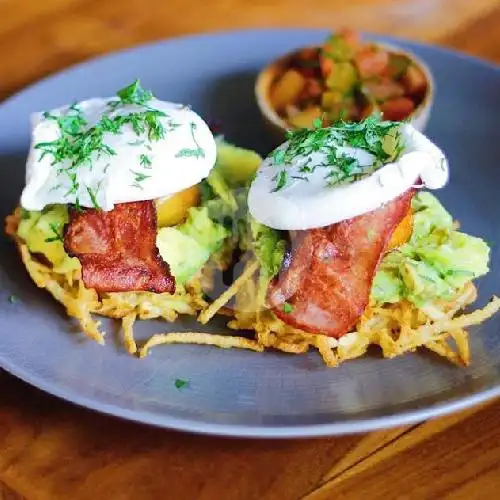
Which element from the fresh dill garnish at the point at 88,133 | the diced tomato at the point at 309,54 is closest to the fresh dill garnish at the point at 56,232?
the fresh dill garnish at the point at 88,133

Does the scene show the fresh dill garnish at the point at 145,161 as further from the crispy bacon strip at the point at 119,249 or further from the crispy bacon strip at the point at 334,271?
the crispy bacon strip at the point at 334,271

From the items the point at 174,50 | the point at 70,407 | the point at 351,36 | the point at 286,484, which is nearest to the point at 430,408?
the point at 286,484

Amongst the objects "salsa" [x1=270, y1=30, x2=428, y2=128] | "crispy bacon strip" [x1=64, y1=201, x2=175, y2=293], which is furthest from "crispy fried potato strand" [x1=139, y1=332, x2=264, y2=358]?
"salsa" [x1=270, y1=30, x2=428, y2=128]

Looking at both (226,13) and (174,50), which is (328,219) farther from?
(226,13)

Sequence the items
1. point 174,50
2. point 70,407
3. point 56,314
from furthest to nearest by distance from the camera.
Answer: point 174,50 < point 56,314 < point 70,407

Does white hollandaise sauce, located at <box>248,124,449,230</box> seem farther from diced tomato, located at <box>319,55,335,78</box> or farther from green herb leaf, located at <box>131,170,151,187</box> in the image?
diced tomato, located at <box>319,55,335,78</box>

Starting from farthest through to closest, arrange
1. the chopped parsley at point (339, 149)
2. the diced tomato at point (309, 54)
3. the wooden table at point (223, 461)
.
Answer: the diced tomato at point (309, 54) < the chopped parsley at point (339, 149) < the wooden table at point (223, 461)
